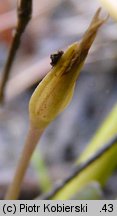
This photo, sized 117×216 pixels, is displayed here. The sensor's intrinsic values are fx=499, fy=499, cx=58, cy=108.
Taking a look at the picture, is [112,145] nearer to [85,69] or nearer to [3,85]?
[3,85]

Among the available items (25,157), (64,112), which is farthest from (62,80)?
(64,112)

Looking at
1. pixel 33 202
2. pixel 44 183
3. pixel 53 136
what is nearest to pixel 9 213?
pixel 33 202

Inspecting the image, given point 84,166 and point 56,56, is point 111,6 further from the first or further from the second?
point 84,166

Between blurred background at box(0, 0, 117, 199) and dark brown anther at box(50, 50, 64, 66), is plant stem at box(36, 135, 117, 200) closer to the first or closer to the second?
blurred background at box(0, 0, 117, 199)

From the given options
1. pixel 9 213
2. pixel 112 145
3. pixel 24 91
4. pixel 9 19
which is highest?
pixel 9 19

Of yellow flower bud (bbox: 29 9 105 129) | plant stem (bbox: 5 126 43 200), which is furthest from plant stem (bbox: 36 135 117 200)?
yellow flower bud (bbox: 29 9 105 129)

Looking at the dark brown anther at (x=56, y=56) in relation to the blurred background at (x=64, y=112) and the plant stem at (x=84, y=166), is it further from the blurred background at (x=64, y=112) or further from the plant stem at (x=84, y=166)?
the blurred background at (x=64, y=112)
